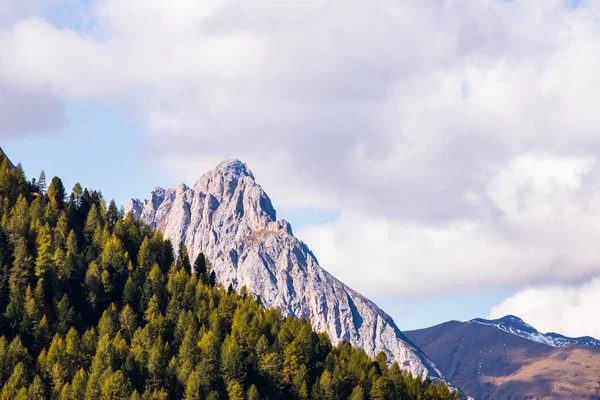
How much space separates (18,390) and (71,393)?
1127 centimetres

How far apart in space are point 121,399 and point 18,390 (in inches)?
875

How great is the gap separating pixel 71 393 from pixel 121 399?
1100cm

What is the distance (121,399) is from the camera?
7810 inches

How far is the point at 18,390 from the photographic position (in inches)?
7815

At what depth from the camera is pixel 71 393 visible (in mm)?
199125
